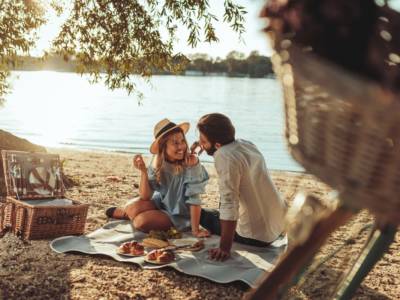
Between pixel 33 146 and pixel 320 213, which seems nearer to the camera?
pixel 320 213

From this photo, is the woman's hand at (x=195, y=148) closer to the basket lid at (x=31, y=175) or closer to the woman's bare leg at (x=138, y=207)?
the woman's bare leg at (x=138, y=207)

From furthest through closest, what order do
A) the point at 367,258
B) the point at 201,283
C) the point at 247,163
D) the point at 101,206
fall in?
the point at 101,206, the point at 247,163, the point at 201,283, the point at 367,258

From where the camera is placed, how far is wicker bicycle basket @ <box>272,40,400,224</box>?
91cm

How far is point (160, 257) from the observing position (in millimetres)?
4863

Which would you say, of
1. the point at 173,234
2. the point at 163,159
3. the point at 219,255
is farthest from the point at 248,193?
the point at 163,159

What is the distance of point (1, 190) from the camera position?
25.5ft

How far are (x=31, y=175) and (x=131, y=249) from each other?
1.67 metres

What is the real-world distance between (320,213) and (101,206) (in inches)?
259

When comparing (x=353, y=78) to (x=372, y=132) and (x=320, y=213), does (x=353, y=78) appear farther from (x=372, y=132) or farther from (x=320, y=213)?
(x=320, y=213)

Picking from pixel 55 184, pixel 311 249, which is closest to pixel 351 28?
pixel 311 249

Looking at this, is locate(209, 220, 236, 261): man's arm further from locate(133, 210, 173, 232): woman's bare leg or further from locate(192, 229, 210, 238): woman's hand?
locate(133, 210, 173, 232): woman's bare leg

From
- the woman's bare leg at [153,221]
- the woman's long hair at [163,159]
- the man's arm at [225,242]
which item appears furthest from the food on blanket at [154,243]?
the woman's long hair at [163,159]

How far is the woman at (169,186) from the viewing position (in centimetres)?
585

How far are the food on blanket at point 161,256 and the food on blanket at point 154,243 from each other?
1.14 feet
